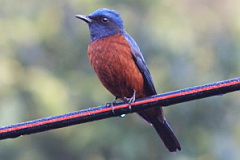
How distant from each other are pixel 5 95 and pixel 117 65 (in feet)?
7.96

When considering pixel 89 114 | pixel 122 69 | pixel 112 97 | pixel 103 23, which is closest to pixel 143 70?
pixel 122 69

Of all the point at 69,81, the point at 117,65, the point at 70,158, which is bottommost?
the point at 70,158

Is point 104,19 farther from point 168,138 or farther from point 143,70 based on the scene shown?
point 168,138

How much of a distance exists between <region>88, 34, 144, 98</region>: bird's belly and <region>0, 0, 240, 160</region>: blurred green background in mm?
2084

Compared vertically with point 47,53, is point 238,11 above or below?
above

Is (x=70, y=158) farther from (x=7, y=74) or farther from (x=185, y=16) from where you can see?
(x=185, y=16)

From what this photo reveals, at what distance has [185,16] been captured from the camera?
9.12m

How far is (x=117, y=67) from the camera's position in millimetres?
5688

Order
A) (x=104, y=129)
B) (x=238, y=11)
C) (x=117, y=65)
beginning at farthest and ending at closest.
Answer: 1. (x=238, y=11)
2. (x=104, y=129)
3. (x=117, y=65)

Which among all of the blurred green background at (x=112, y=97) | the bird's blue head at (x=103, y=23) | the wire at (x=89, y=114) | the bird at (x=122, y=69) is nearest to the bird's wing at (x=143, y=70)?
the bird at (x=122, y=69)

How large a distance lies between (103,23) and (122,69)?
2.23 ft

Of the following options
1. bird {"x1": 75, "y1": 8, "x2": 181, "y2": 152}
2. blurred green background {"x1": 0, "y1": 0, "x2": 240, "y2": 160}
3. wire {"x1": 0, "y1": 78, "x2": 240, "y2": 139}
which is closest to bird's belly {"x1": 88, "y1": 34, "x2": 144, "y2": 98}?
bird {"x1": 75, "y1": 8, "x2": 181, "y2": 152}

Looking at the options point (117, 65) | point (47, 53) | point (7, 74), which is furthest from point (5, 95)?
point (117, 65)

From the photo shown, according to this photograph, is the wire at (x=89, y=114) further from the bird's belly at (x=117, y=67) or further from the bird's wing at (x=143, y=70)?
the bird's wing at (x=143, y=70)
